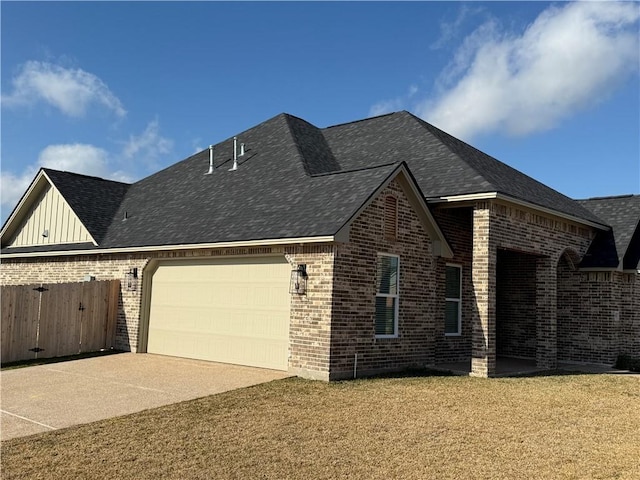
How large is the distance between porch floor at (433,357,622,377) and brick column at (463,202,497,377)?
0.48 metres

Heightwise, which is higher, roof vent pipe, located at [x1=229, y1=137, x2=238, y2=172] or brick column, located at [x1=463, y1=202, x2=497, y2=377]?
roof vent pipe, located at [x1=229, y1=137, x2=238, y2=172]

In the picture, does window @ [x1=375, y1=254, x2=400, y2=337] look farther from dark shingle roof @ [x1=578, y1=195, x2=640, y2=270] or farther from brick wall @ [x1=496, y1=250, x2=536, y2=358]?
dark shingle roof @ [x1=578, y1=195, x2=640, y2=270]

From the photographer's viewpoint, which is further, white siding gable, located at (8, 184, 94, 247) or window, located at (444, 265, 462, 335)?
white siding gable, located at (8, 184, 94, 247)

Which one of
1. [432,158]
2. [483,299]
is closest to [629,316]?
[483,299]

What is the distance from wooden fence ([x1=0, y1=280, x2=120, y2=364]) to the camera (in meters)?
15.3

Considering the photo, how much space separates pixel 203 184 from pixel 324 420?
12159 millimetres

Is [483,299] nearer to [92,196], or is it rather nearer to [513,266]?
[513,266]

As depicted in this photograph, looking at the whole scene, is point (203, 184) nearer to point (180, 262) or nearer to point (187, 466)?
point (180, 262)

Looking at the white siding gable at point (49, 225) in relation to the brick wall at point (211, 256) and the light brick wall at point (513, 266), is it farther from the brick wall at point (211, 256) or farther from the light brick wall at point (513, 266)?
the light brick wall at point (513, 266)

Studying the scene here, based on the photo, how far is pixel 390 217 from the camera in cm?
1345

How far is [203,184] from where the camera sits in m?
19.3

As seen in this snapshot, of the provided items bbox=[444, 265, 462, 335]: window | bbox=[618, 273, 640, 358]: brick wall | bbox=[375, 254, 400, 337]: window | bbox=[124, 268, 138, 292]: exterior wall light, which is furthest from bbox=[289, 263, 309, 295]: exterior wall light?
bbox=[618, 273, 640, 358]: brick wall

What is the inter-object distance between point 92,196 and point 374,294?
13.2 meters

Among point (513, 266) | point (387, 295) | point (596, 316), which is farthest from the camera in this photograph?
point (513, 266)
